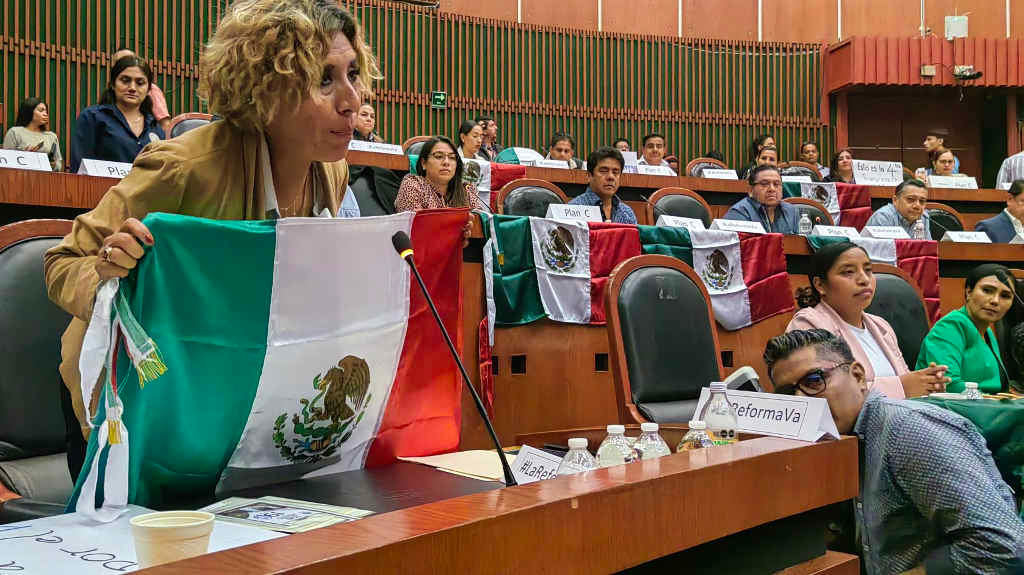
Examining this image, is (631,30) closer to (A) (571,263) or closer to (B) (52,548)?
(A) (571,263)

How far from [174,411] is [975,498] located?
1285 millimetres

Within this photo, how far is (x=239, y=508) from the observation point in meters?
0.91

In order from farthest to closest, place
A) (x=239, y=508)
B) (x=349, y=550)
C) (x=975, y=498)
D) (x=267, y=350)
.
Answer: (x=975, y=498)
(x=267, y=350)
(x=239, y=508)
(x=349, y=550)

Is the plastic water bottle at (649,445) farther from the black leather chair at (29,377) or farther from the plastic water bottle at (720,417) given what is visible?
the black leather chair at (29,377)

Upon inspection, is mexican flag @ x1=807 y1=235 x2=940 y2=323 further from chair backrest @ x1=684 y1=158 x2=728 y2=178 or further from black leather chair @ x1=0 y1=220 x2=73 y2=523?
black leather chair @ x1=0 y1=220 x2=73 y2=523

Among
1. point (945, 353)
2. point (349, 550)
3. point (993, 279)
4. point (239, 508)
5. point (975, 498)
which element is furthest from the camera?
point (993, 279)

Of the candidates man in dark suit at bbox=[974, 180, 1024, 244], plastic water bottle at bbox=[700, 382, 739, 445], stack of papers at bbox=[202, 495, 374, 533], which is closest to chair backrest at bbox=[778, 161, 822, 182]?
man in dark suit at bbox=[974, 180, 1024, 244]

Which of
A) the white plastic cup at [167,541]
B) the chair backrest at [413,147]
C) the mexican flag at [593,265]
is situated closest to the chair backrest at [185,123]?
the chair backrest at [413,147]

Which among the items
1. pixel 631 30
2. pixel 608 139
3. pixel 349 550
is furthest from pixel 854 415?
pixel 631 30

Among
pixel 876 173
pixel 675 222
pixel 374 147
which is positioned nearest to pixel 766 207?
pixel 675 222

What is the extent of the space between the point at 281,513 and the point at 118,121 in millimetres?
3570

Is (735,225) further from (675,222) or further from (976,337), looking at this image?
(976,337)

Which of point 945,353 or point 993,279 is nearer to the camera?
point 945,353

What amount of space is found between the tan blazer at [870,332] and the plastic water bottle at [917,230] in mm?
2551
